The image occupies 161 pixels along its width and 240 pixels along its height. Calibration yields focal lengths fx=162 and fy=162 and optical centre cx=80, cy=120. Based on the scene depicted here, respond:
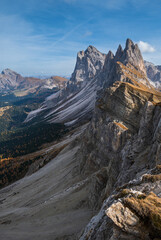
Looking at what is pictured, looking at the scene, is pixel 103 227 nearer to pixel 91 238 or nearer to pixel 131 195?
pixel 91 238

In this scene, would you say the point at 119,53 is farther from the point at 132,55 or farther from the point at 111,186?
the point at 111,186

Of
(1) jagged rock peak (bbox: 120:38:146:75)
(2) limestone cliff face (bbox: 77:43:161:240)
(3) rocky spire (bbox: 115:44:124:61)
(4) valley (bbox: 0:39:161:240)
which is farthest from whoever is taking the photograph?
(3) rocky spire (bbox: 115:44:124:61)

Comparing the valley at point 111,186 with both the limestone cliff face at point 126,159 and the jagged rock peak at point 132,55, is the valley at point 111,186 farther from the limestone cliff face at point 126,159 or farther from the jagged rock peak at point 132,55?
the jagged rock peak at point 132,55

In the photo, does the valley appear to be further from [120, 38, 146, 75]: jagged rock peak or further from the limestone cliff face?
[120, 38, 146, 75]: jagged rock peak

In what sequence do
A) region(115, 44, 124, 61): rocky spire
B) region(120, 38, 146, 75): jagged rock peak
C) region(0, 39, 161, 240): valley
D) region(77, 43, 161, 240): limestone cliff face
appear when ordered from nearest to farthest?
region(77, 43, 161, 240): limestone cliff face → region(0, 39, 161, 240): valley → region(120, 38, 146, 75): jagged rock peak → region(115, 44, 124, 61): rocky spire

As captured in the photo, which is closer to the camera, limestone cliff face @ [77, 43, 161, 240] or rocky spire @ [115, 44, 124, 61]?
limestone cliff face @ [77, 43, 161, 240]

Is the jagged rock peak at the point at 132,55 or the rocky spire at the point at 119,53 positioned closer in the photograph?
the jagged rock peak at the point at 132,55

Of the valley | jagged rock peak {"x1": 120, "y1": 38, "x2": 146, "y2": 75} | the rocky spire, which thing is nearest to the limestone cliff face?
the valley

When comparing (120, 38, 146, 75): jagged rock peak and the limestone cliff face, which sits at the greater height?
(120, 38, 146, 75): jagged rock peak

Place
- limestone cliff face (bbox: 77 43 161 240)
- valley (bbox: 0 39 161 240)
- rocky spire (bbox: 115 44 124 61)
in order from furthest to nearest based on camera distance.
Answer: rocky spire (bbox: 115 44 124 61) < valley (bbox: 0 39 161 240) < limestone cliff face (bbox: 77 43 161 240)

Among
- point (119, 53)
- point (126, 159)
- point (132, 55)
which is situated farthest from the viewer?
point (119, 53)

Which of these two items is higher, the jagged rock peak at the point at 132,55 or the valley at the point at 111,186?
the jagged rock peak at the point at 132,55

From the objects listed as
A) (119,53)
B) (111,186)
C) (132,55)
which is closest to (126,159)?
(111,186)

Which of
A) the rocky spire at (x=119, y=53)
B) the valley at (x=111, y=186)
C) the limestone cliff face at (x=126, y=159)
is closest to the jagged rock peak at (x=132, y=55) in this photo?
the rocky spire at (x=119, y=53)
